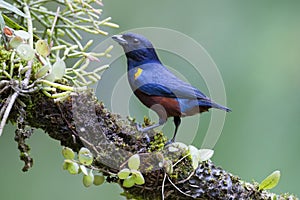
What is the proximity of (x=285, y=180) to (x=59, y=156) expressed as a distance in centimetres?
93

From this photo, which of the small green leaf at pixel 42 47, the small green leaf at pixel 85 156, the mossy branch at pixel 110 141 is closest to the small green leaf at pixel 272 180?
the mossy branch at pixel 110 141

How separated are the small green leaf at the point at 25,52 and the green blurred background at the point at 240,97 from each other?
1187 millimetres

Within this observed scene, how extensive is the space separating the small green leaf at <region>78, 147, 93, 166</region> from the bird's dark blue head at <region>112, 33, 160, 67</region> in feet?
0.61

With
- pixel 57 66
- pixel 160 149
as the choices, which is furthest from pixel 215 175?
pixel 57 66

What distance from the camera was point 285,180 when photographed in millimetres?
2035

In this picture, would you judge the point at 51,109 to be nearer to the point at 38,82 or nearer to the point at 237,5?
the point at 38,82

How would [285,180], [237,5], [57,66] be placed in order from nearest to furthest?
[57,66] → [285,180] → [237,5]

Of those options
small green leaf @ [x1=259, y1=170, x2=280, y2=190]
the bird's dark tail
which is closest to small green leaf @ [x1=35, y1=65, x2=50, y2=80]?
the bird's dark tail

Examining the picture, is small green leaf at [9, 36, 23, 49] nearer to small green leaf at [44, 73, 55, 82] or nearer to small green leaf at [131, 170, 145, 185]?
small green leaf at [44, 73, 55, 82]

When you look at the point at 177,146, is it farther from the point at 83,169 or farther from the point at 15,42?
the point at 15,42

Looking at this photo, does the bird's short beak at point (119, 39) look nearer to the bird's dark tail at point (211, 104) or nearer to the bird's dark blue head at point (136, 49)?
the bird's dark blue head at point (136, 49)

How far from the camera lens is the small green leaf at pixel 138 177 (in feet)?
2.39

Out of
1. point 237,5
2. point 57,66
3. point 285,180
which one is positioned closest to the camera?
point 57,66

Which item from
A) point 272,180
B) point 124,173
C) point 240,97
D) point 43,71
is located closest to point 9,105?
point 43,71
